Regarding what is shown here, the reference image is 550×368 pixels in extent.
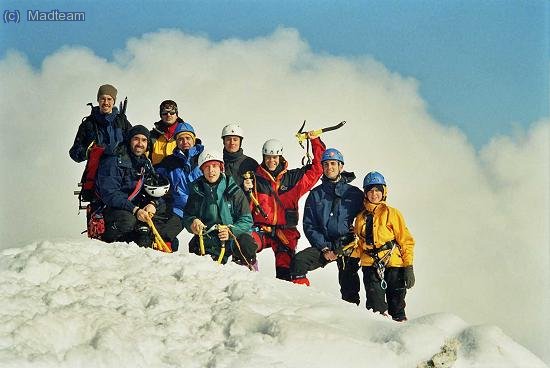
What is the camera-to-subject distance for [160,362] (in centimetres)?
668

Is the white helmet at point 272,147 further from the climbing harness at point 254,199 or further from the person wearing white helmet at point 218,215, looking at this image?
the person wearing white helmet at point 218,215

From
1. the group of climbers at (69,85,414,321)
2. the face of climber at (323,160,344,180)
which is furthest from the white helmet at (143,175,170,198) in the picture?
the face of climber at (323,160,344,180)

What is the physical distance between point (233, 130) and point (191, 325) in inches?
269

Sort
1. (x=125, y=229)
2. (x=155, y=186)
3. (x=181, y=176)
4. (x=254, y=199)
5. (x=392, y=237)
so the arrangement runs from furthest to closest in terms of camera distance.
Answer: (x=254, y=199)
(x=181, y=176)
(x=155, y=186)
(x=125, y=229)
(x=392, y=237)

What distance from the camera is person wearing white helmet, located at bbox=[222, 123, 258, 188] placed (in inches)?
522

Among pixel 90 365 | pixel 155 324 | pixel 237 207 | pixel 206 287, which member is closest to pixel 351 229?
pixel 237 207

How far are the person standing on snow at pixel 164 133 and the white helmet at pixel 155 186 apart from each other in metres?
1.45

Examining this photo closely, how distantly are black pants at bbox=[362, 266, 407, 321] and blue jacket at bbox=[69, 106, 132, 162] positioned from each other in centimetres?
535

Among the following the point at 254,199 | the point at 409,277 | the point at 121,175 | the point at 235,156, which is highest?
the point at 235,156

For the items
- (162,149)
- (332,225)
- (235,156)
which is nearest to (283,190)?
(235,156)

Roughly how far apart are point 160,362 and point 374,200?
18.8 ft

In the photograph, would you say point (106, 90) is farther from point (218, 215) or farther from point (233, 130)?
point (218, 215)

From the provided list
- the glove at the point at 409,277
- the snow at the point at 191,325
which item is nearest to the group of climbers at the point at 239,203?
the glove at the point at 409,277

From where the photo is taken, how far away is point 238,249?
11445 millimetres
